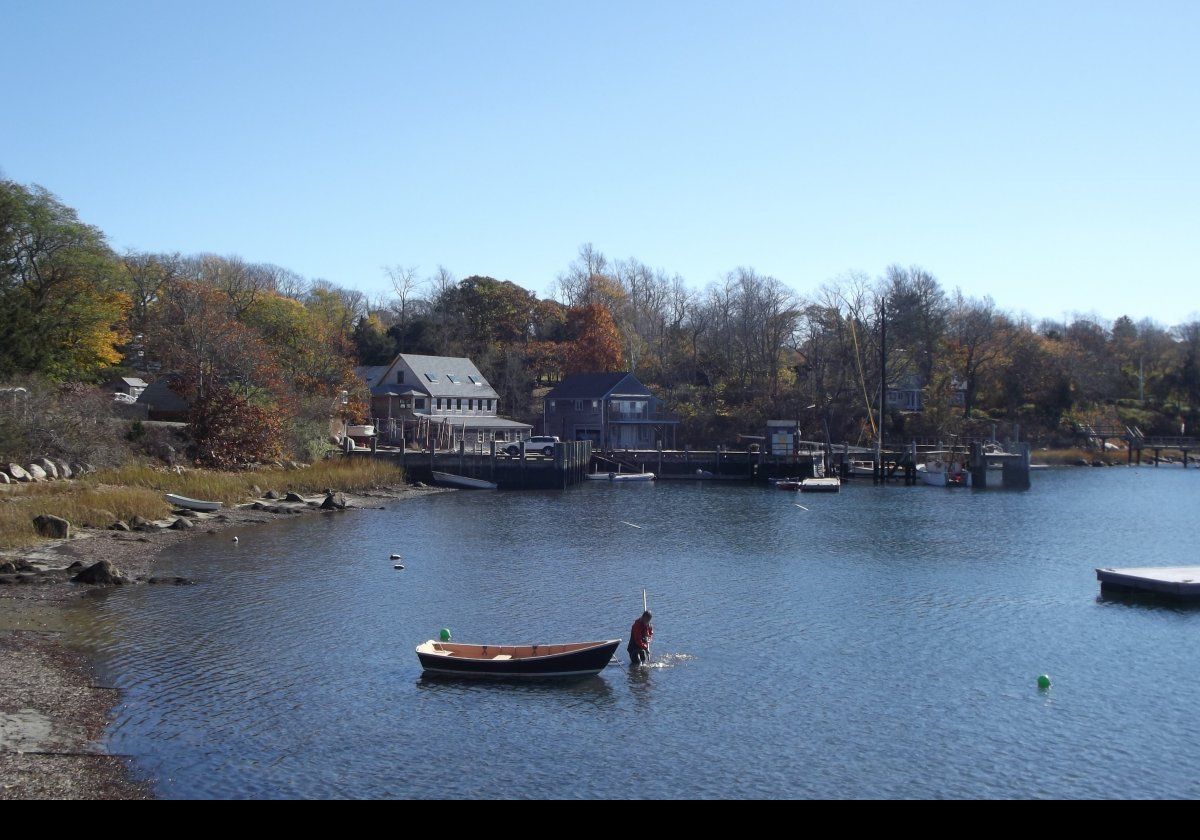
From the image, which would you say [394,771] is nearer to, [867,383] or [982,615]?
[982,615]

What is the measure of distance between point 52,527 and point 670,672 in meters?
26.6

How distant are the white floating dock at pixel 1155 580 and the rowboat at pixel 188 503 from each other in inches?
1599

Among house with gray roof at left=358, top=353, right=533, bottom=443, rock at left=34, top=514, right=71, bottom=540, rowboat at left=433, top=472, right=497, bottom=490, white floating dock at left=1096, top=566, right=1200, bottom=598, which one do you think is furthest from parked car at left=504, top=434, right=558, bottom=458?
white floating dock at left=1096, top=566, right=1200, bottom=598

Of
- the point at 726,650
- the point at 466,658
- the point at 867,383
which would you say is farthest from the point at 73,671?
the point at 867,383

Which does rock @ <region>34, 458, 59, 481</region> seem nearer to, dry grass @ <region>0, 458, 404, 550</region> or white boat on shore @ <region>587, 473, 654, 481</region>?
dry grass @ <region>0, 458, 404, 550</region>

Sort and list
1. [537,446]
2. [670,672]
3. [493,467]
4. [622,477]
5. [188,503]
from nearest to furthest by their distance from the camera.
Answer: [670,672] → [188,503] → [493,467] → [622,477] → [537,446]

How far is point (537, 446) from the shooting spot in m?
87.6

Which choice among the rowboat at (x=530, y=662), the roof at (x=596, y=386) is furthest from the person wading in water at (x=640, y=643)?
the roof at (x=596, y=386)

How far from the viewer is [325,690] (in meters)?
22.5

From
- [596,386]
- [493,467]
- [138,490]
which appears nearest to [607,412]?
[596,386]

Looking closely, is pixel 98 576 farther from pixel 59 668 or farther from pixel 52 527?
pixel 59 668

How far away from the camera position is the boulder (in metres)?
57.8

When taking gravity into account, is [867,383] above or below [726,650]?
above

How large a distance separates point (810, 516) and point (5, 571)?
137 ft
